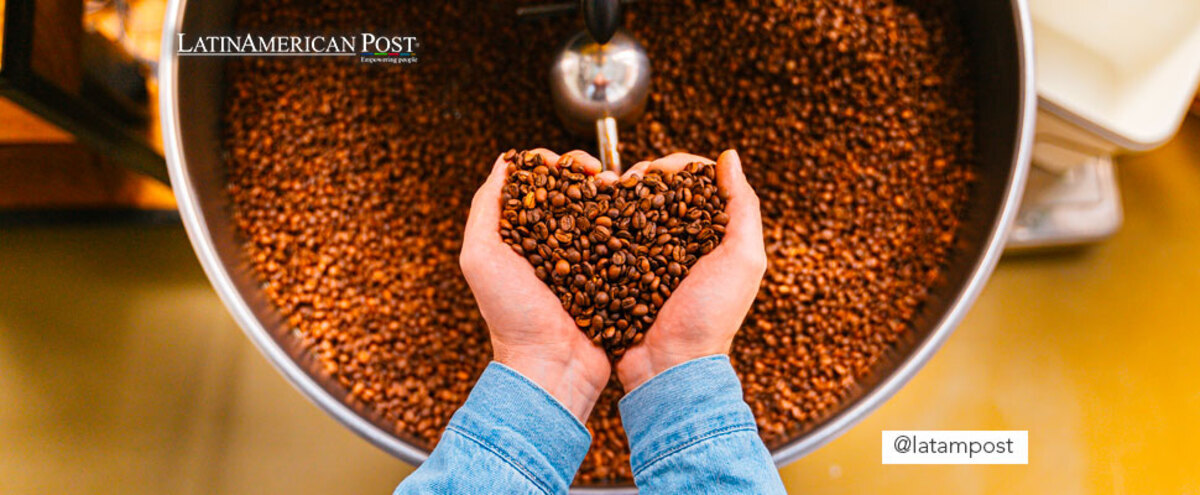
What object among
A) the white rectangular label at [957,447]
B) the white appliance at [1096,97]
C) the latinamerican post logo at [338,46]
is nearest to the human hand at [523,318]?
the latinamerican post logo at [338,46]

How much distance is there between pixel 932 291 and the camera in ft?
3.07

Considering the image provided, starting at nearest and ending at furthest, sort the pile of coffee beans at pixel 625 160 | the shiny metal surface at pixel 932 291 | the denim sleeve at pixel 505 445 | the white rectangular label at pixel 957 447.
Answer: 1. the denim sleeve at pixel 505 445
2. the shiny metal surface at pixel 932 291
3. the pile of coffee beans at pixel 625 160
4. the white rectangular label at pixel 957 447

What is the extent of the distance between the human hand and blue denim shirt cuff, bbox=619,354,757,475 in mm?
72

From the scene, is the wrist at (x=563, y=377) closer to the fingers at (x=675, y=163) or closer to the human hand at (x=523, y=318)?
the human hand at (x=523, y=318)

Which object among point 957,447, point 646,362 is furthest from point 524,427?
point 957,447

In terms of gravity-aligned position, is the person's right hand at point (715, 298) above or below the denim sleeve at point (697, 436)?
above

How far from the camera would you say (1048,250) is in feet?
4.09

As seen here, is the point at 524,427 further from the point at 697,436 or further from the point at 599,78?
the point at 599,78

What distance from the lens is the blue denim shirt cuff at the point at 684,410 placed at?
74 centimetres

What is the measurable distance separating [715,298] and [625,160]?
302mm

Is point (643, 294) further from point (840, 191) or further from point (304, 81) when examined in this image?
point (304, 81)

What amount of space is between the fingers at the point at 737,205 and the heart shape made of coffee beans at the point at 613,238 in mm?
13

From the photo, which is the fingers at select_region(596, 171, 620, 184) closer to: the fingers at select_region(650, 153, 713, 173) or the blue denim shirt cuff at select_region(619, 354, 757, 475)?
the fingers at select_region(650, 153, 713, 173)

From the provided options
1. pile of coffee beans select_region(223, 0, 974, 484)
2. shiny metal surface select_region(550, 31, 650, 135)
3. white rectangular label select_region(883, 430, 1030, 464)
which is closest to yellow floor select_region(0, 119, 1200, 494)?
white rectangular label select_region(883, 430, 1030, 464)
